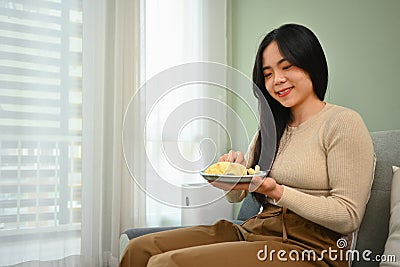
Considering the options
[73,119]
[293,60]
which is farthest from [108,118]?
[293,60]

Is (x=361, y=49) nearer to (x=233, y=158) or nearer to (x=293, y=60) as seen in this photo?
(x=293, y=60)

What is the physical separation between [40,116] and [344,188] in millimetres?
1871

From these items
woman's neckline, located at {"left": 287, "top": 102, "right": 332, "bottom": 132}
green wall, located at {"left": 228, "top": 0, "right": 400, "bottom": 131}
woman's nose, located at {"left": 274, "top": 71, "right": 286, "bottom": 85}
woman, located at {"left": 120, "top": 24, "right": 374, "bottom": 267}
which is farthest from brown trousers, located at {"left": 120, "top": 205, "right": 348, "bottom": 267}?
green wall, located at {"left": 228, "top": 0, "right": 400, "bottom": 131}

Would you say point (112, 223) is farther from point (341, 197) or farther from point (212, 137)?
point (341, 197)

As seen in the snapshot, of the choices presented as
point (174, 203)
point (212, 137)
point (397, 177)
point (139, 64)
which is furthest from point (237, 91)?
point (139, 64)

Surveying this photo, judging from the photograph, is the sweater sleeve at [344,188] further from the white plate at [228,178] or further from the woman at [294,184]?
the white plate at [228,178]

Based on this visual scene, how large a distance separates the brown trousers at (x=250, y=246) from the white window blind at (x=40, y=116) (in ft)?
4.54

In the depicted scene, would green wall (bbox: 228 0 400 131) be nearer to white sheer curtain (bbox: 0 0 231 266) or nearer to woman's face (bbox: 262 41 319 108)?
woman's face (bbox: 262 41 319 108)

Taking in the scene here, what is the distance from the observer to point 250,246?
3.73 feet

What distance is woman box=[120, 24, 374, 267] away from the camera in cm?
115

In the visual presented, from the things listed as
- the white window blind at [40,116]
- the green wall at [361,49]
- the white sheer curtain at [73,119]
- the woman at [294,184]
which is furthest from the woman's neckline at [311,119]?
the white window blind at [40,116]

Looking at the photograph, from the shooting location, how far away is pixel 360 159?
1187mm

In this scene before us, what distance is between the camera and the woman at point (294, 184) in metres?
1.15

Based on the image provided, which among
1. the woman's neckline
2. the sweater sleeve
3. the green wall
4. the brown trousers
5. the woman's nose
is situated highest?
the green wall
